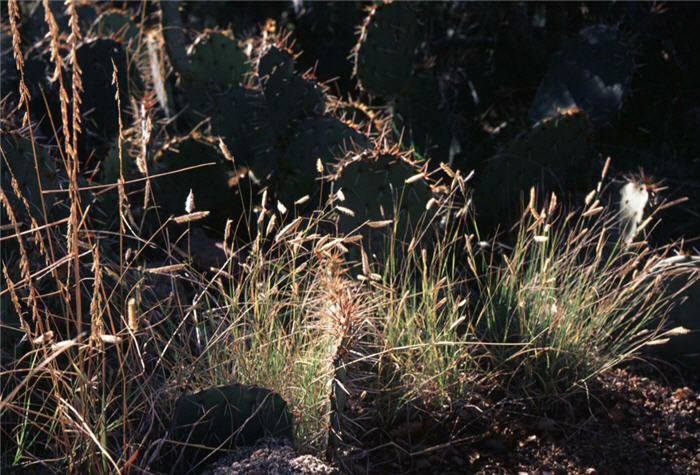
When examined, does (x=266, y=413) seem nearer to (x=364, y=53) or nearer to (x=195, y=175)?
(x=195, y=175)

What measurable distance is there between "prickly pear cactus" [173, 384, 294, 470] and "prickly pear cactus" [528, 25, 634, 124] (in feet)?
8.67

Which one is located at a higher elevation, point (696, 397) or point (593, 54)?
point (593, 54)

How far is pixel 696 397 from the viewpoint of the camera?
2725 mm

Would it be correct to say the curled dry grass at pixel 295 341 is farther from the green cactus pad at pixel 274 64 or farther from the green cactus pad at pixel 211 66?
the green cactus pad at pixel 211 66

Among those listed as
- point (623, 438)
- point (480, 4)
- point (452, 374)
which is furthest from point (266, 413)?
point (480, 4)

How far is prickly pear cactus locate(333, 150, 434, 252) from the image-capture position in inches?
109

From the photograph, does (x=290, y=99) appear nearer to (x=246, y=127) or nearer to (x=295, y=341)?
(x=246, y=127)

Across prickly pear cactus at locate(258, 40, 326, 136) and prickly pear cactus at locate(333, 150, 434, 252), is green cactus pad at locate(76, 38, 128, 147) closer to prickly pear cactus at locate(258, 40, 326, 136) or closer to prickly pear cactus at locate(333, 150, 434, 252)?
prickly pear cactus at locate(258, 40, 326, 136)

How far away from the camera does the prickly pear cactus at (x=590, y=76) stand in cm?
408

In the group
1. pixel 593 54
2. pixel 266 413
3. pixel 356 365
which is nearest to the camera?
pixel 266 413

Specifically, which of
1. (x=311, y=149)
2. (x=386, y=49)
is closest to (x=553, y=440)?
(x=311, y=149)

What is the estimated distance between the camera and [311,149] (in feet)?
11.2

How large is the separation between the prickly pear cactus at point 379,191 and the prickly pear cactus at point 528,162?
74 cm

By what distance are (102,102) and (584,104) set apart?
250cm
